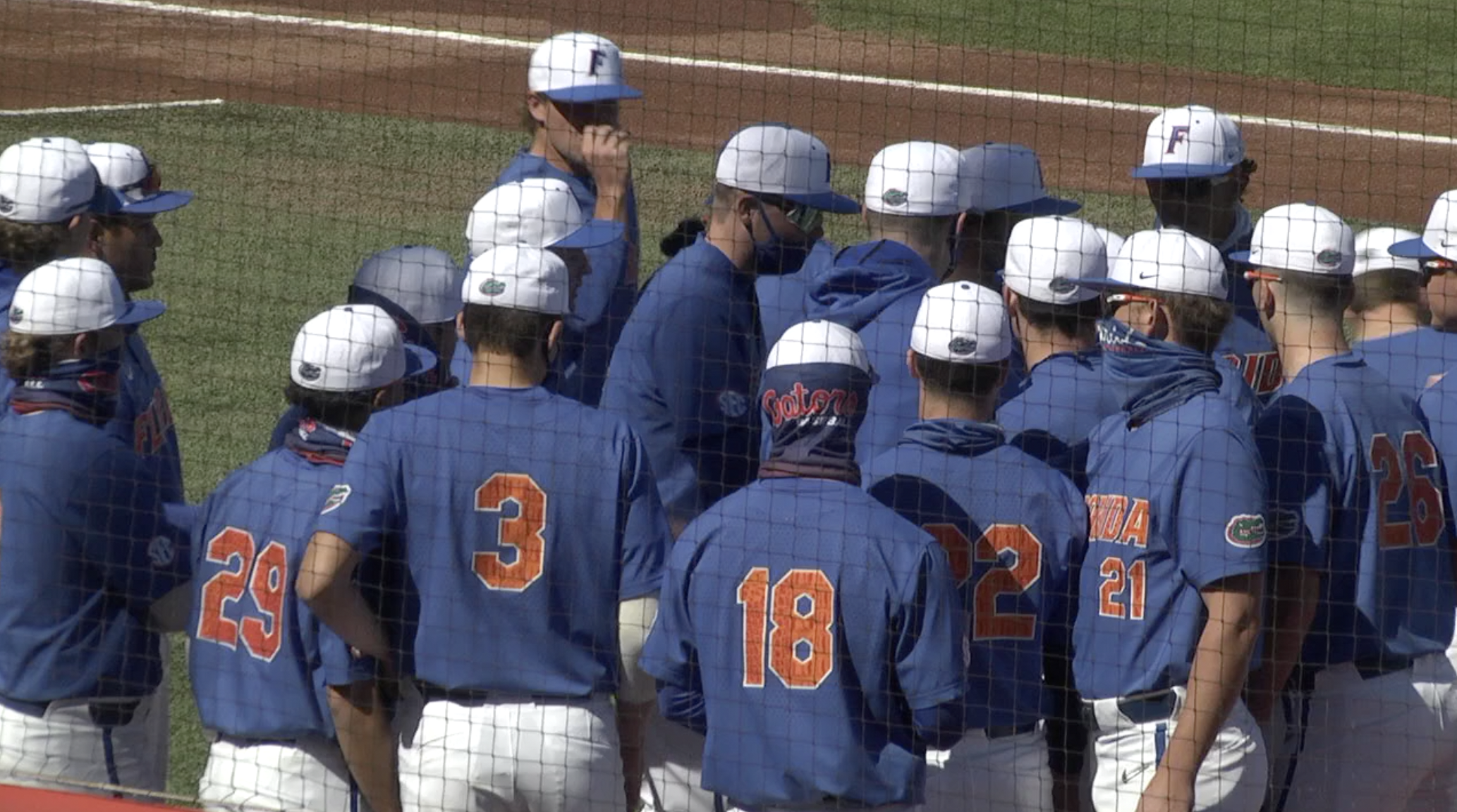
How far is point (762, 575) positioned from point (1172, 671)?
0.87 metres

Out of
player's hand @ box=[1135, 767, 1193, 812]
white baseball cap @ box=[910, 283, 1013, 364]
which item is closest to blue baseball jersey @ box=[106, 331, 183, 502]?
white baseball cap @ box=[910, 283, 1013, 364]

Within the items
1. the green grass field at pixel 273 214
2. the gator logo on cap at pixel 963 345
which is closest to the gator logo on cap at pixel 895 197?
the gator logo on cap at pixel 963 345

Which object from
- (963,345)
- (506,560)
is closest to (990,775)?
(963,345)

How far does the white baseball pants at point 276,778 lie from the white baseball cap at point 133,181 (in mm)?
1580

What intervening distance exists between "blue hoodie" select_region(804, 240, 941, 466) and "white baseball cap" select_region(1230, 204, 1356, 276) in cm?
78

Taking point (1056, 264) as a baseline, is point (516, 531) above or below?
below

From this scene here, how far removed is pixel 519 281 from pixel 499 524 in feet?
1.58

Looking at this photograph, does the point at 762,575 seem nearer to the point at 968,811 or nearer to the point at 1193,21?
the point at 968,811

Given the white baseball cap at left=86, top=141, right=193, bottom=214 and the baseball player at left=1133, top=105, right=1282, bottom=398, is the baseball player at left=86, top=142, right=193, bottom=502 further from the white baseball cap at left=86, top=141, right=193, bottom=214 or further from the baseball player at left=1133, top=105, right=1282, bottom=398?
the baseball player at left=1133, top=105, right=1282, bottom=398

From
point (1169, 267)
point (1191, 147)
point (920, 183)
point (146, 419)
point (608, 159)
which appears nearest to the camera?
point (1169, 267)

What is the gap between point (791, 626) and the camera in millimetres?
3592

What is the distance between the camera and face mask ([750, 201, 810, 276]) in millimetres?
4859

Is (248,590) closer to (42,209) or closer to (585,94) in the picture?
(42,209)

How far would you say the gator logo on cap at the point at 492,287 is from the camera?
3.93 meters
